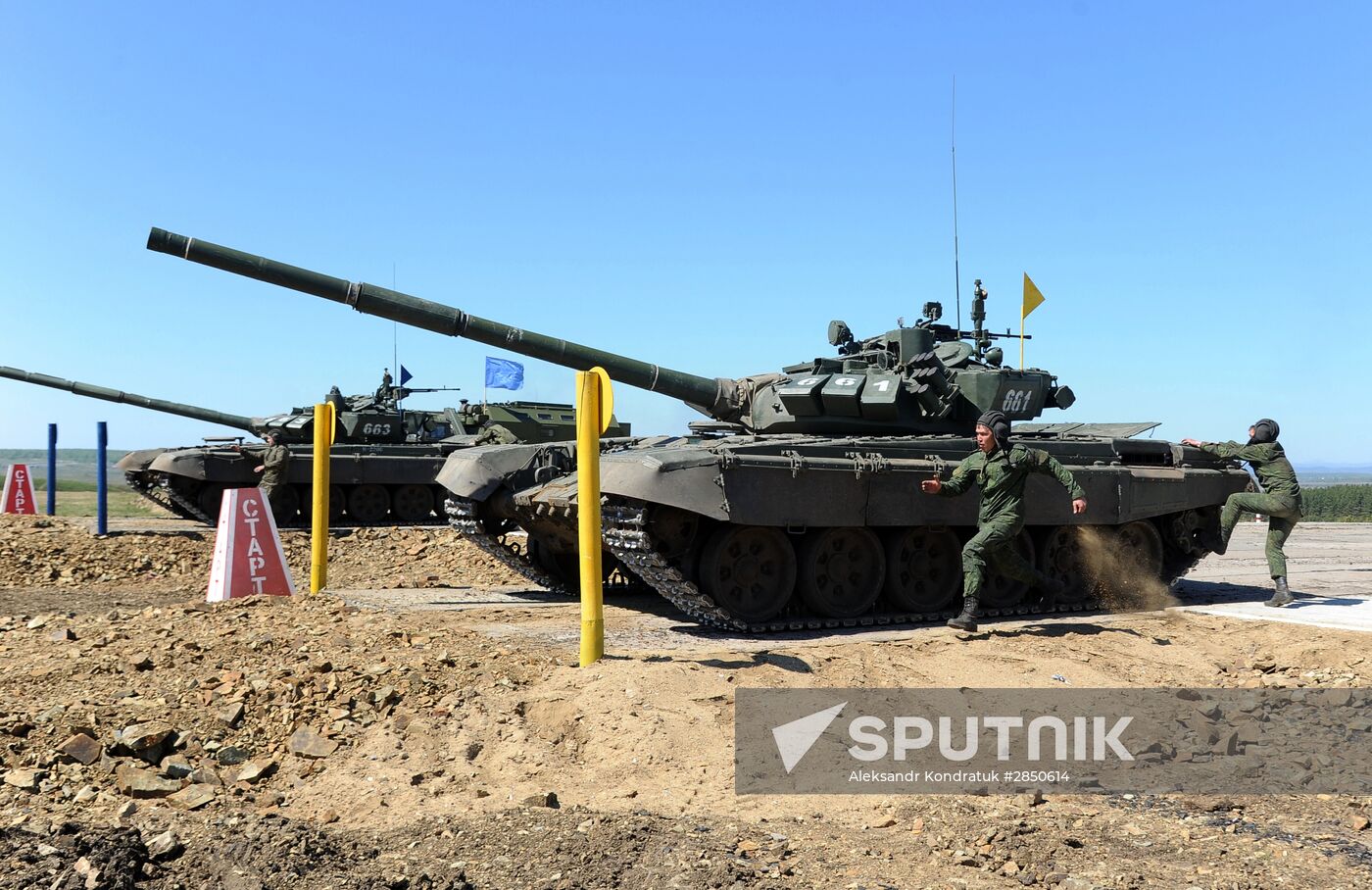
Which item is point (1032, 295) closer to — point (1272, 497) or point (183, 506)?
point (1272, 497)

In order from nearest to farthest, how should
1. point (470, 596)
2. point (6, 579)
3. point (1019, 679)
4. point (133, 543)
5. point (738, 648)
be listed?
1. point (1019, 679)
2. point (738, 648)
3. point (470, 596)
4. point (6, 579)
5. point (133, 543)

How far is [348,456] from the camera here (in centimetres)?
2212

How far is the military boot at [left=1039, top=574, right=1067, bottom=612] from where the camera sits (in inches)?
415

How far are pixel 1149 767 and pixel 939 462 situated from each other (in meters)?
4.83

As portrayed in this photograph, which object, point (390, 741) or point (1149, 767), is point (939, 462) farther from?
point (390, 741)

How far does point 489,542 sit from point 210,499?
11.2 meters

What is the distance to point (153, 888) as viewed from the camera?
4082 millimetres

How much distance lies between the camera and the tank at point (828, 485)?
969cm

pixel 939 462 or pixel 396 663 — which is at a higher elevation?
pixel 939 462

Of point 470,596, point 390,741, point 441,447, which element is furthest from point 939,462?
point 441,447

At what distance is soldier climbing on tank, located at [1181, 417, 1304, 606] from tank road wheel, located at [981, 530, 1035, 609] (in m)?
2.30

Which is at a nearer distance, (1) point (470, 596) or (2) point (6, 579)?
(1) point (470, 596)

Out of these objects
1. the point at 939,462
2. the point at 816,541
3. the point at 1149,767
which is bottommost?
the point at 1149,767

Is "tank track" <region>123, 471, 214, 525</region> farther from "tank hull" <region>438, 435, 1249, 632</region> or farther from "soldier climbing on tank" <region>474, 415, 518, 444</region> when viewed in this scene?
"tank hull" <region>438, 435, 1249, 632</region>
